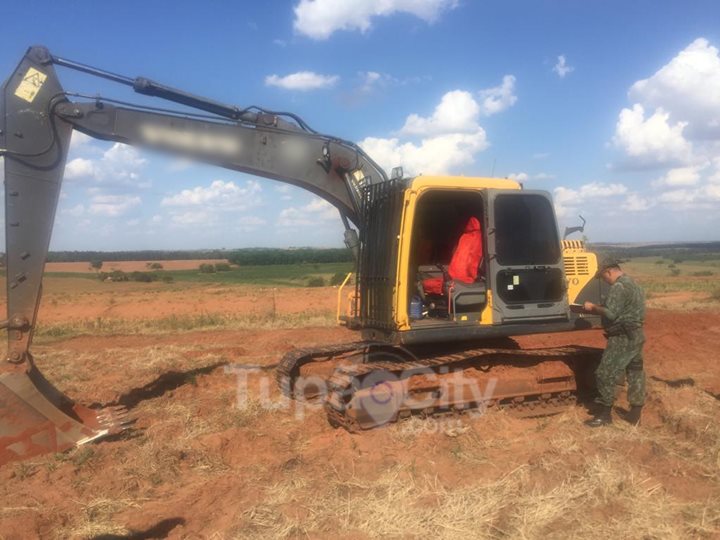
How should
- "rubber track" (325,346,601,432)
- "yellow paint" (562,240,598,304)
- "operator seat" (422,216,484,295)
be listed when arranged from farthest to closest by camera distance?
"yellow paint" (562,240,598,304) < "operator seat" (422,216,484,295) < "rubber track" (325,346,601,432)

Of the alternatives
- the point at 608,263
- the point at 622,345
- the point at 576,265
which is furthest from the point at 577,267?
the point at 622,345

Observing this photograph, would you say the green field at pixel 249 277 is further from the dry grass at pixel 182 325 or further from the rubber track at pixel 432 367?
the rubber track at pixel 432 367

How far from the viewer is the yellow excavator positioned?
6.55 metres

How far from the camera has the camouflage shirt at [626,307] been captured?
23.8 ft

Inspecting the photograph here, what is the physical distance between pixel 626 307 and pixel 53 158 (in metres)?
6.78

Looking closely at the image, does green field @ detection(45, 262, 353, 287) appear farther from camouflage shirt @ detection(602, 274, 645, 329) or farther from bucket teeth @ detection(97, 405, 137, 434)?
camouflage shirt @ detection(602, 274, 645, 329)

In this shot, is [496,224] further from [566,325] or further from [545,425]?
[545,425]

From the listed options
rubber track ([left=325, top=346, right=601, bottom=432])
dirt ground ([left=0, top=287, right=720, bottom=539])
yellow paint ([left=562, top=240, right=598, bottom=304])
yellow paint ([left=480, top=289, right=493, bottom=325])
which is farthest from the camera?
yellow paint ([left=562, top=240, right=598, bottom=304])

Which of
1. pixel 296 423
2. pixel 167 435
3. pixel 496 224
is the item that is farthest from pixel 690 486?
pixel 167 435

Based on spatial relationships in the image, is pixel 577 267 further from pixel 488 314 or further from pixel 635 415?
pixel 635 415

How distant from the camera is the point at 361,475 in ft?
18.8

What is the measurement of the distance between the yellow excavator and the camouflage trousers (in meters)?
0.55

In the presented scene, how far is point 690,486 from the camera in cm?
531

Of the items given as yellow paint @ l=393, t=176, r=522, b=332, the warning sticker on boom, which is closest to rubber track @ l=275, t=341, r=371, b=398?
yellow paint @ l=393, t=176, r=522, b=332
